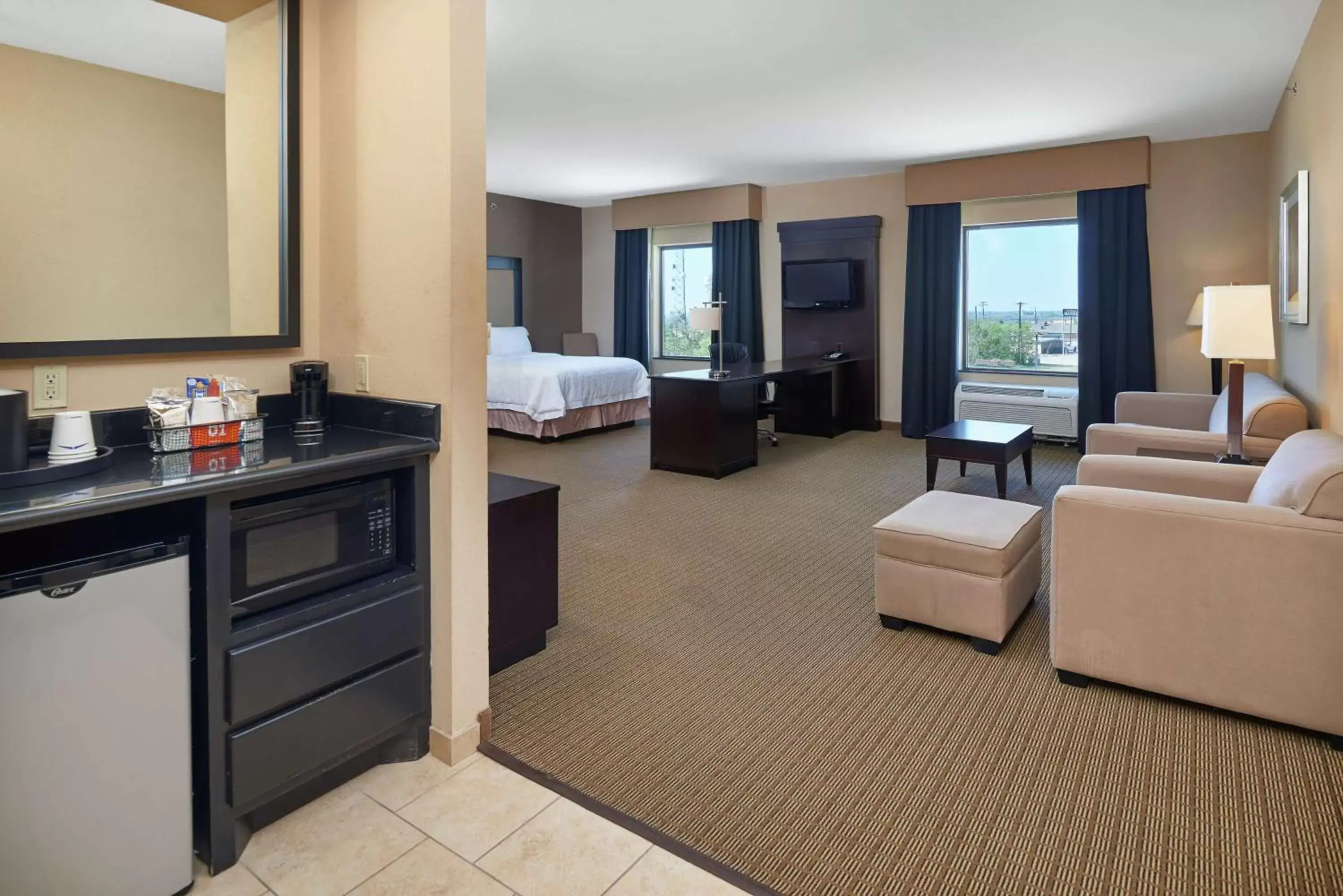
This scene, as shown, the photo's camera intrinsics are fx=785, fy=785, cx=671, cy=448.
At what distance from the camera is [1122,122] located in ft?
18.9

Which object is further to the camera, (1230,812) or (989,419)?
(989,419)

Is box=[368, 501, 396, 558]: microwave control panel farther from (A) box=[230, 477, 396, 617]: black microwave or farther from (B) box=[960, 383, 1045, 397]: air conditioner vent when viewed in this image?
(B) box=[960, 383, 1045, 397]: air conditioner vent

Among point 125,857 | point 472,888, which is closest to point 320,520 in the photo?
point 125,857

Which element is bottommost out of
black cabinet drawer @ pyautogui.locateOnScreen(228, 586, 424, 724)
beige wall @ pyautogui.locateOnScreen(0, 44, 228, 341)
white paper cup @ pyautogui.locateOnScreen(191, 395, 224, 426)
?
black cabinet drawer @ pyautogui.locateOnScreen(228, 586, 424, 724)

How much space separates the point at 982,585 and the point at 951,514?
349mm

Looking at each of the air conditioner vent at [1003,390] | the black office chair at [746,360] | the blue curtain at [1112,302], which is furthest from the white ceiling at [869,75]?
the air conditioner vent at [1003,390]

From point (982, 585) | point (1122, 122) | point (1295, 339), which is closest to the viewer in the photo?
point (982, 585)

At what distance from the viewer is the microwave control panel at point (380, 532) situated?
1.99m

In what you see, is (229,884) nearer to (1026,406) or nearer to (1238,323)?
(1238,323)

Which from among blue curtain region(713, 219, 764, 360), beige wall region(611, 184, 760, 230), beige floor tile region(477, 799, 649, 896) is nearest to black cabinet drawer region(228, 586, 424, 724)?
beige floor tile region(477, 799, 649, 896)

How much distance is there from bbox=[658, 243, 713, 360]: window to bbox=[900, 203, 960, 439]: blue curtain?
2.54 metres

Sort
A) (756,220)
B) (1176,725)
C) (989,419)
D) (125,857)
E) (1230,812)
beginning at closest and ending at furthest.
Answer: (125,857) < (1230,812) < (1176,725) < (989,419) < (756,220)

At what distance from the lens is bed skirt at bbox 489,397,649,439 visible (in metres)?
7.29

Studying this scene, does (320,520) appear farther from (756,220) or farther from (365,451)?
(756,220)
